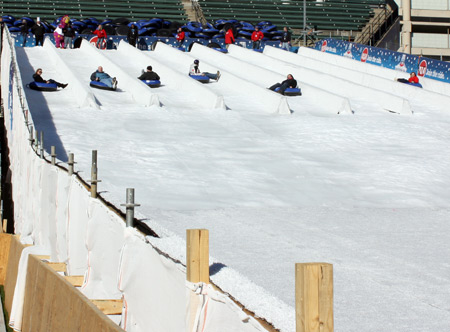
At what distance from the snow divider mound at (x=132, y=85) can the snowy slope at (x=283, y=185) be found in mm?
278

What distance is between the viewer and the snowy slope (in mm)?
6637

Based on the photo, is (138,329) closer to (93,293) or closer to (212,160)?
(93,293)

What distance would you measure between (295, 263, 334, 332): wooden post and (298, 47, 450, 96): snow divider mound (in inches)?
925

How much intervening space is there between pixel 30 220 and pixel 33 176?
2.12 feet

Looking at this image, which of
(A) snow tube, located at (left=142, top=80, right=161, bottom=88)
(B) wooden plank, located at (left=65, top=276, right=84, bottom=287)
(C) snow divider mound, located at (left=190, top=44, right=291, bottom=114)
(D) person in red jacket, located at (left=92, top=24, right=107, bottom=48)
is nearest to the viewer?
(B) wooden plank, located at (left=65, top=276, right=84, bottom=287)

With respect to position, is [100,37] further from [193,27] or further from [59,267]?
[59,267]

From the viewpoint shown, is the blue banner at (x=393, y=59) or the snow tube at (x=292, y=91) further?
the blue banner at (x=393, y=59)

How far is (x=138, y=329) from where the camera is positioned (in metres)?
5.16

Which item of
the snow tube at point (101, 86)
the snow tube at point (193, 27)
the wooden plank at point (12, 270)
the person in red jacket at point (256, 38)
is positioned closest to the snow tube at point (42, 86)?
the snow tube at point (101, 86)

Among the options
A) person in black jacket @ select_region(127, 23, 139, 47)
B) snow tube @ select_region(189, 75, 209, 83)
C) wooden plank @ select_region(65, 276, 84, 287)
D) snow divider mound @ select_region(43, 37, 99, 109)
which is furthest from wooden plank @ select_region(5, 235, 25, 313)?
person in black jacket @ select_region(127, 23, 139, 47)

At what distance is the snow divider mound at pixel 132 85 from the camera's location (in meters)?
20.2

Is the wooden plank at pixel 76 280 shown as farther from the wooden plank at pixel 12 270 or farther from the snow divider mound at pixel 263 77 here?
the snow divider mound at pixel 263 77

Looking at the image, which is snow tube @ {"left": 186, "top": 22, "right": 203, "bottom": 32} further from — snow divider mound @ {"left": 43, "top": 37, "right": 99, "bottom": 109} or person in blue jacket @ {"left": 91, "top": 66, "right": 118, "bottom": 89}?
person in blue jacket @ {"left": 91, "top": 66, "right": 118, "bottom": 89}

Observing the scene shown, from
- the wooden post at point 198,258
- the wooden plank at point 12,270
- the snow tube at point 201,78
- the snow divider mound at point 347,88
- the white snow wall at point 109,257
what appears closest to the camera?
the wooden post at point 198,258
